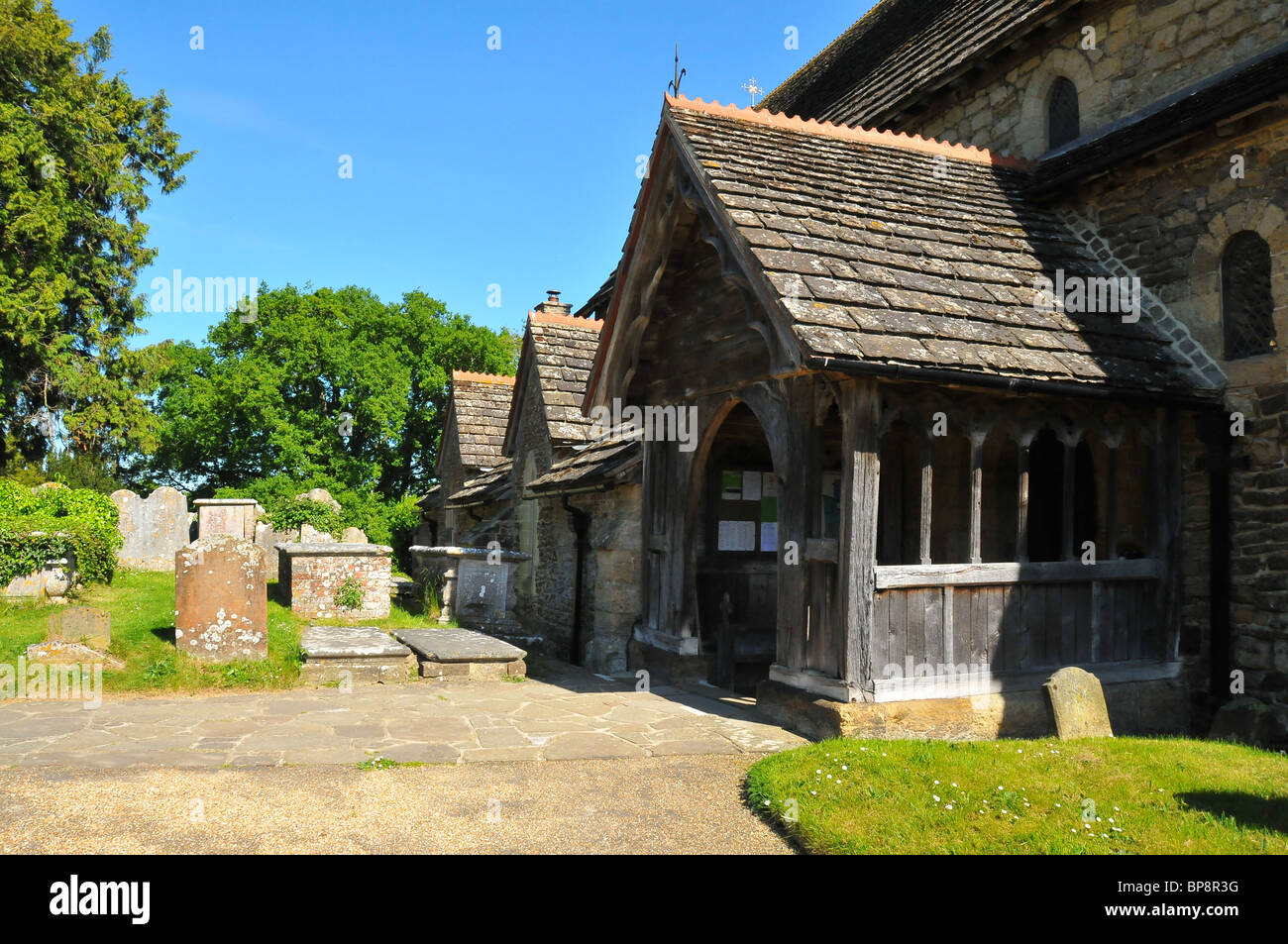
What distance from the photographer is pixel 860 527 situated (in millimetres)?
7074

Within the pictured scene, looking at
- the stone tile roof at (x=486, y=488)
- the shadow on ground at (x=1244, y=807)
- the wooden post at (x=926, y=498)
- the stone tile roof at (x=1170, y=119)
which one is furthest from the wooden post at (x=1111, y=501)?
the stone tile roof at (x=486, y=488)

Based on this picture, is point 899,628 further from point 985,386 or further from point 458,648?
point 458,648

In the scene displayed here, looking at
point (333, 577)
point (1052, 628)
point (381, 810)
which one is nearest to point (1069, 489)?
point (1052, 628)

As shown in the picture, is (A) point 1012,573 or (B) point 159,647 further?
(B) point 159,647

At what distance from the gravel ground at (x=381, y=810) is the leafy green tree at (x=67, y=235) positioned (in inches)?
951

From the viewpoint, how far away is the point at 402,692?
8.98 metres

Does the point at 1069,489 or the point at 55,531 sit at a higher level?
the point at 1069,489

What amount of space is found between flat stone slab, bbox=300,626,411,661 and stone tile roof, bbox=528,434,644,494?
318 cm

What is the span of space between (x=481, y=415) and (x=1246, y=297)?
17290mm

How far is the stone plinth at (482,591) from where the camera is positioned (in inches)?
547

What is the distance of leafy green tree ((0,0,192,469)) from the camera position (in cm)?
2470
